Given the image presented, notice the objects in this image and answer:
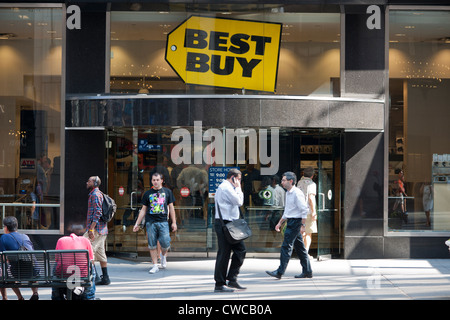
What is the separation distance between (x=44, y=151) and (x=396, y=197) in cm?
723

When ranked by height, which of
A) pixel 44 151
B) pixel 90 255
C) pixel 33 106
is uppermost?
pixel 33 106

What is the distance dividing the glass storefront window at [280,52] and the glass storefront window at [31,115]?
1.37 m

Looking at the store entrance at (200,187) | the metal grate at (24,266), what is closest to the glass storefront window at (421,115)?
the store entrance at (200,187)

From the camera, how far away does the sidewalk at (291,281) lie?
9.36 metres

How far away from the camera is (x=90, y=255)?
800cm

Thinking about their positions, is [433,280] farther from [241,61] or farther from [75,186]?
[75,186]

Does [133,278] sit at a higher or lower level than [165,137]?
lower

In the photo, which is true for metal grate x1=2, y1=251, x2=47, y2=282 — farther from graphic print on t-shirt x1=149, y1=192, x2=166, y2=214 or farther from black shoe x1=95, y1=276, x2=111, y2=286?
graphic print on t-shirt x1=149, y1=192, x2=166, y2=214

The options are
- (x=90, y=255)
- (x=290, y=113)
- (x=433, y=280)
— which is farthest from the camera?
(x=290, y=113)

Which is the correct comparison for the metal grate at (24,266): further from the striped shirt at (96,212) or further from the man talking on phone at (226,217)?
the man talking on phone at (226,217)

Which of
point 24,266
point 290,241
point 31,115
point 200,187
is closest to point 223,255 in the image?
point 290,241
